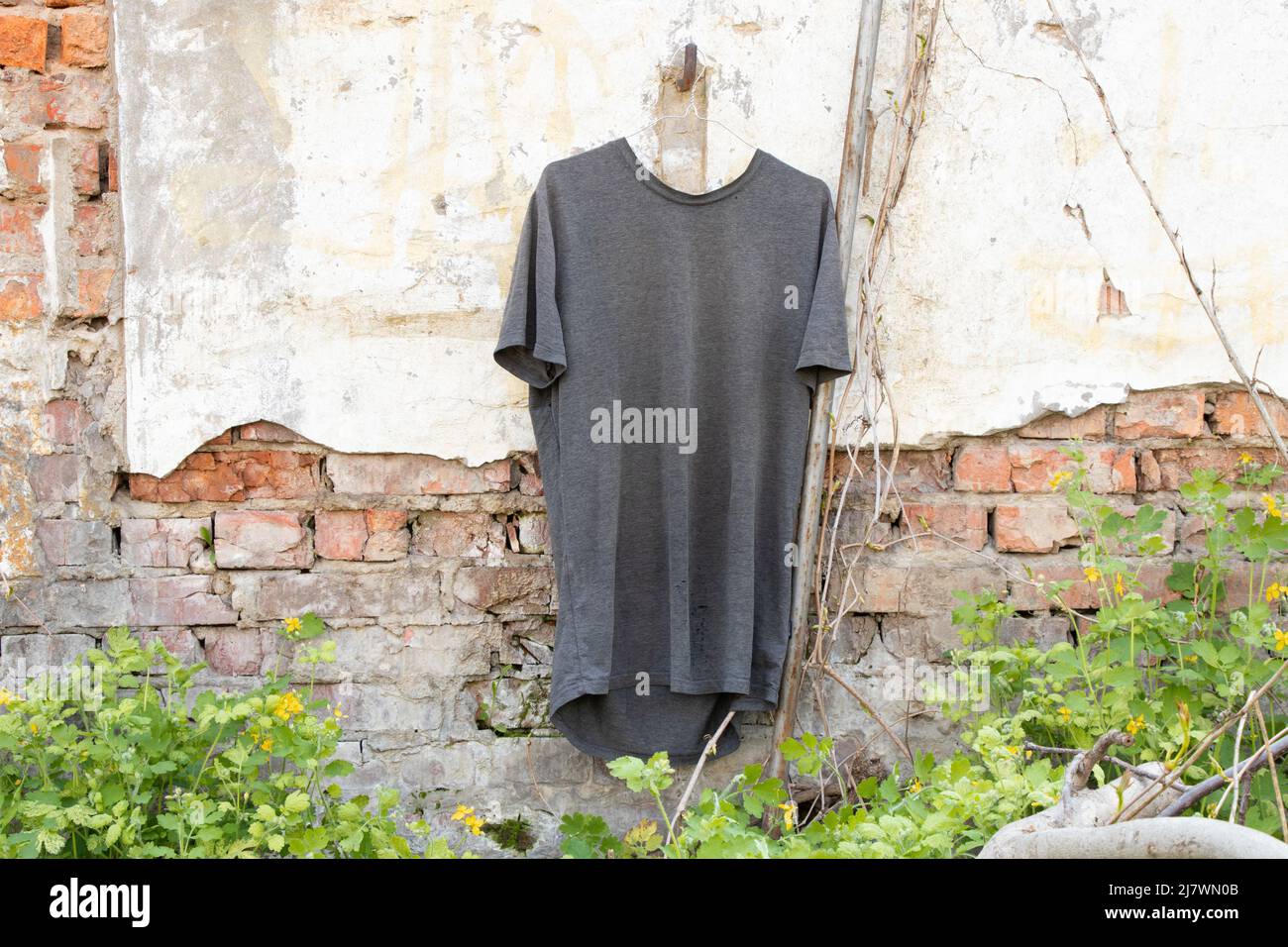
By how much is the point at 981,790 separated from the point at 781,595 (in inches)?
25.1

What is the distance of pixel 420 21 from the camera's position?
7.94ft

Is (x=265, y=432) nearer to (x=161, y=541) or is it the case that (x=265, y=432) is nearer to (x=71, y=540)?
(x=161, y=541)

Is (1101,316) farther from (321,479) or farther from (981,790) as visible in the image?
(321,479)

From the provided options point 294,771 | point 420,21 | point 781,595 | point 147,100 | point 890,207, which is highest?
point 420,21

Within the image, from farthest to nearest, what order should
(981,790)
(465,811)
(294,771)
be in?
(294,771), (465,811), (981,790)

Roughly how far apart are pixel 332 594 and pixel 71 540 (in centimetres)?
62

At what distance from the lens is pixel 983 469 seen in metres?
2.59

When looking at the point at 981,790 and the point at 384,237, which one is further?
the point at 384,237

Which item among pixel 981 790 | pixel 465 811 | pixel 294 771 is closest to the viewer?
pixel 981 790

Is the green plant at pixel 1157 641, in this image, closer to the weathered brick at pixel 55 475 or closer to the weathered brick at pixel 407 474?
the weathered brick at pixel 407 474

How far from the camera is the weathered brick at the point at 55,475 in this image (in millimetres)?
2465

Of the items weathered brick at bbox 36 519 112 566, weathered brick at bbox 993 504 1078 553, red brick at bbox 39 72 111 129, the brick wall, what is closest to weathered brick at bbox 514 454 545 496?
the brick wall

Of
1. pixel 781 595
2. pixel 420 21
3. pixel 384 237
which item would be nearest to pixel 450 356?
pixel 384 237

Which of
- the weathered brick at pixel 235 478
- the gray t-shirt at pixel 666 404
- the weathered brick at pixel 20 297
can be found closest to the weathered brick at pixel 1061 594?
the gray t-shirt at pixel 666 404
